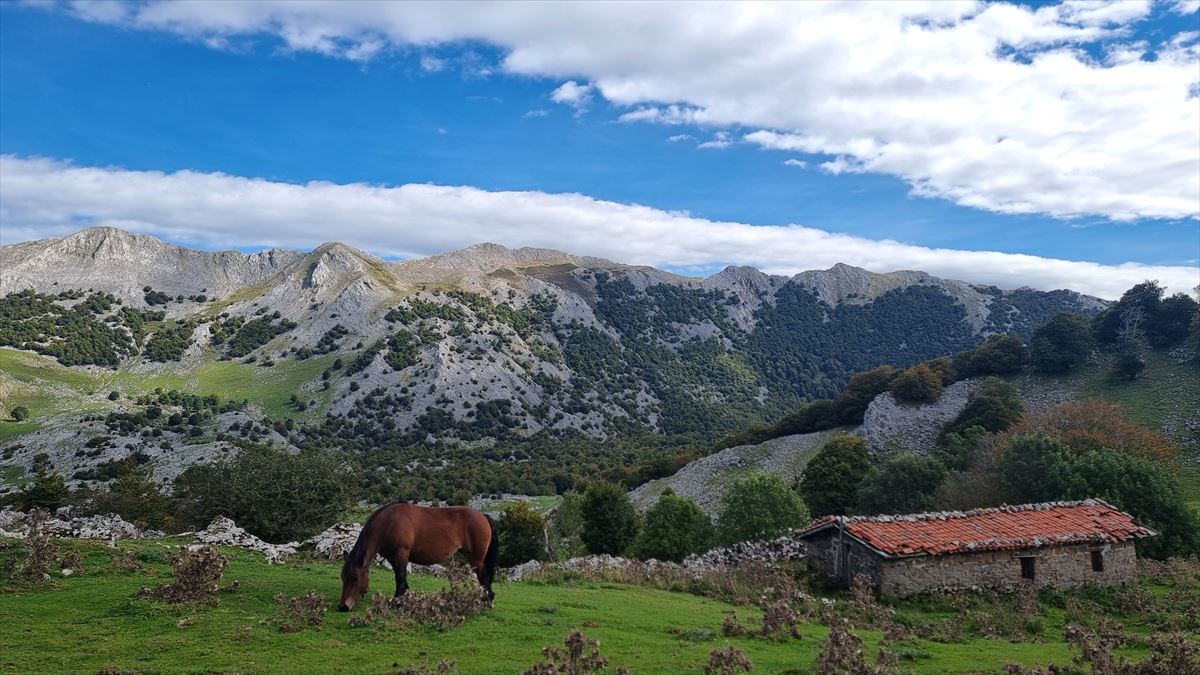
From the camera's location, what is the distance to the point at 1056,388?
238 feet

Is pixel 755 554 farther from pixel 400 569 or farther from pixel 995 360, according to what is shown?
pixel 995 360

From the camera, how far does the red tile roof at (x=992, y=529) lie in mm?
20906

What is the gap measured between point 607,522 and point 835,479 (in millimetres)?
20521

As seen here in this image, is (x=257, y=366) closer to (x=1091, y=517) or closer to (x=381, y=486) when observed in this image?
(x=381, y=486)

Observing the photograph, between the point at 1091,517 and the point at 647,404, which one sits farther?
the point at 647,404

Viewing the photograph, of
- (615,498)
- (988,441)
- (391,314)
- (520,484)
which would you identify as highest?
(391,314)

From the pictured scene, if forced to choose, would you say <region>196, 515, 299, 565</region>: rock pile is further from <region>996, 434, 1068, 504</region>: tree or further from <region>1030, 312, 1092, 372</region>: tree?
<region>1030, 312, 1092, 372</region>: tree

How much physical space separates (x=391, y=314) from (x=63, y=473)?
83889mm

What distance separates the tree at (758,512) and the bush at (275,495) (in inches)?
851

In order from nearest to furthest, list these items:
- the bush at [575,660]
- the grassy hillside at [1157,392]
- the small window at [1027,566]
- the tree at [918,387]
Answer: the bush at [575,660] → the small window at [1027,566] → the grassy hillside at [1157,392] → the tree at [918,387]

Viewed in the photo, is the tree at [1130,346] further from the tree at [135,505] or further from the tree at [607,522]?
the tree at [135,505]

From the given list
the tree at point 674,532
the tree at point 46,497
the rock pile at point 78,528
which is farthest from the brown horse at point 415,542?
the tree at point 46,497

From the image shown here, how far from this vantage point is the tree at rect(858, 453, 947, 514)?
4372 cm

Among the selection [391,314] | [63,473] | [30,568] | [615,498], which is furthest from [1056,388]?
[391,314]
